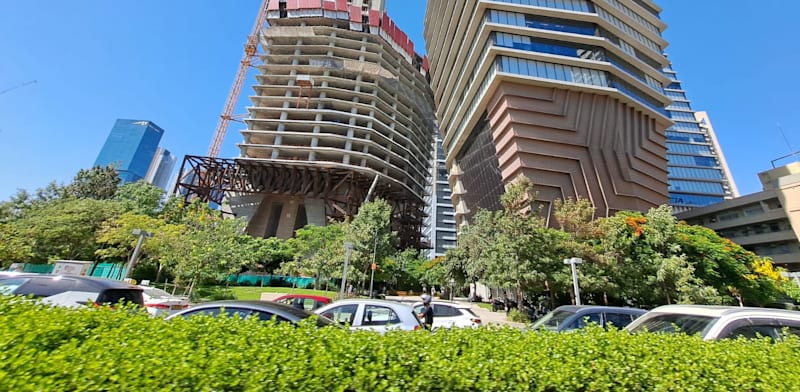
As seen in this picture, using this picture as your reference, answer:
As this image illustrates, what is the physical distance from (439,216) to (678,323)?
91.1 m

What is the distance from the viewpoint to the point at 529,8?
34875mm

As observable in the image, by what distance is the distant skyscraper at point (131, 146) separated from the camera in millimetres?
159875

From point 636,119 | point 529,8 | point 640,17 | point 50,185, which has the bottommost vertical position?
point 50,185

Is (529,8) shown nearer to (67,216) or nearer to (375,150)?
(375,150)

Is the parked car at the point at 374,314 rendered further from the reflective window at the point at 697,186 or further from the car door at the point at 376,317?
the reflective window at the point at 697,186

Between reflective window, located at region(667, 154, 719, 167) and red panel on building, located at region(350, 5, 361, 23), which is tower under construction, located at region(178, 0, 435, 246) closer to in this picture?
red panel on building, located at region(350, 5, 361, 23)

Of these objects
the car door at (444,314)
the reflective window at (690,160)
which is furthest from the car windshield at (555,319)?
the reflective window at (690,160)

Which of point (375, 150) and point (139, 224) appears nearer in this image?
point (139, 224)

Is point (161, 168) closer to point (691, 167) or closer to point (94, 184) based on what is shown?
point (94, 184)

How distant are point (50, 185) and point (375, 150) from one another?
3977 cm

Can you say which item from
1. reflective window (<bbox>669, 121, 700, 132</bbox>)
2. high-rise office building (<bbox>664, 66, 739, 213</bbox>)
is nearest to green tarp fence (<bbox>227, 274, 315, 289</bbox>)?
high-rise office building (<bbox>664, 66, 739, 213</bbox>)

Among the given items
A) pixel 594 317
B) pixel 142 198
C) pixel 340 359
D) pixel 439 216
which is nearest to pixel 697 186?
pixel 439 216

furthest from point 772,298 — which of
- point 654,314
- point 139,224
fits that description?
point 139,224

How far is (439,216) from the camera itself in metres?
95.8
